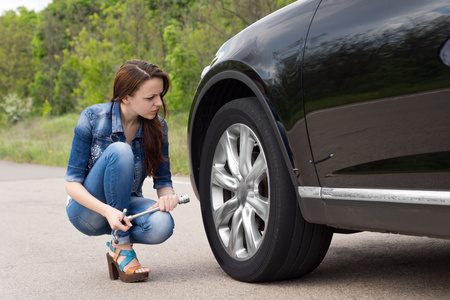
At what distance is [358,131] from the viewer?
239 cm

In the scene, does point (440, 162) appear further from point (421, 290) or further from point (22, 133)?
point (22, 133)

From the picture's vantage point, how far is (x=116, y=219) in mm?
3113

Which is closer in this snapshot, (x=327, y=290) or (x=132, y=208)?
(x=327, y=290)

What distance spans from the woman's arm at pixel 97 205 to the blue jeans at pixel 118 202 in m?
0.07

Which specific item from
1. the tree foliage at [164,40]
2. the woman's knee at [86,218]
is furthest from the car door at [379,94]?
the tree foliage at [164,40]

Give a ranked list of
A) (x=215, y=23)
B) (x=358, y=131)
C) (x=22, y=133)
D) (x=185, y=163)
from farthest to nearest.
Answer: (x=22, y=133)
(x=215, y=23)
(x=185, y=163)
(x=358, y=131)

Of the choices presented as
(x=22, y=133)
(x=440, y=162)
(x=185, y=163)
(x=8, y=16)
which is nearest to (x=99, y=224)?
(x=440, y=162)

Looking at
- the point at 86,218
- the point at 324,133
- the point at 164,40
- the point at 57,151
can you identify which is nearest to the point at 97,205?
the point at 86,218

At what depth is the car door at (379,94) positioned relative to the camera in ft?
6.77

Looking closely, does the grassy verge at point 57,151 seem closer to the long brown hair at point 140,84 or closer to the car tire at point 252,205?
the long brown hair at point 140,84

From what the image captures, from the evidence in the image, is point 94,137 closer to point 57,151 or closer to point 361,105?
point 361,105

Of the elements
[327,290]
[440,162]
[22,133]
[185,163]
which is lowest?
[22,133]

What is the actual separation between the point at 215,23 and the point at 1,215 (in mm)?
16990

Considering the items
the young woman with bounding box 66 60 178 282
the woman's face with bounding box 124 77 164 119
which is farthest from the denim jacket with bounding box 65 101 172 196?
the woman's face with bounding box 124 77 164 119
